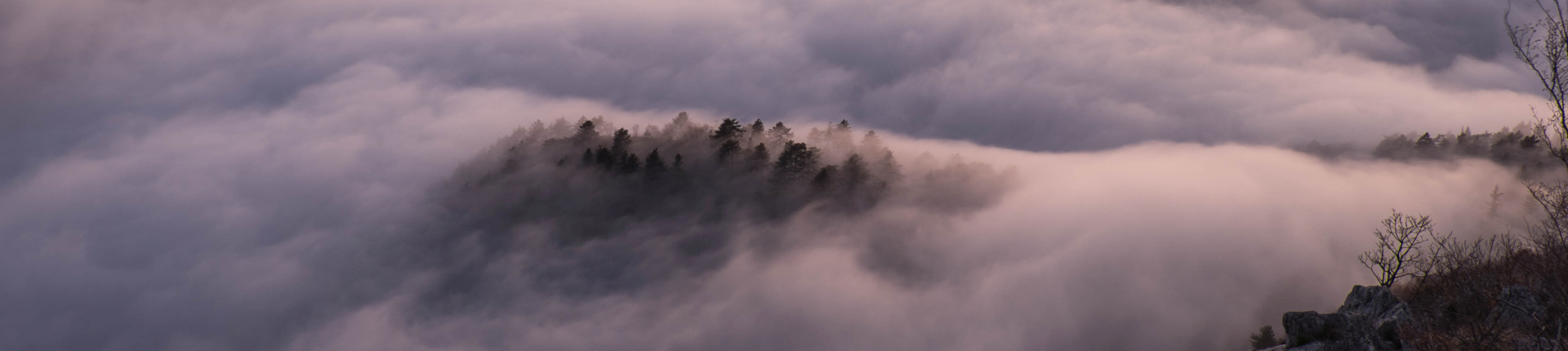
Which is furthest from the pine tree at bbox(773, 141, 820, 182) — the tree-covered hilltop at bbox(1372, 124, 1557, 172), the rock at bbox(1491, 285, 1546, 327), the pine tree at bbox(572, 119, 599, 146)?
the tree-covered hilltop at bbox(1372, 124, 1557, 172)

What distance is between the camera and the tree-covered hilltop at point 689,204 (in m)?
123

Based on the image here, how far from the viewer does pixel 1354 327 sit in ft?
85.8

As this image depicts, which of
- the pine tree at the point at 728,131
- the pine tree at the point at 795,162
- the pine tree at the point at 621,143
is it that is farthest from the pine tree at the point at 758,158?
the pine tree at the point at 621,143

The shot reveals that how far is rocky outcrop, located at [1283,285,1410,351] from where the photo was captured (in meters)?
25.7

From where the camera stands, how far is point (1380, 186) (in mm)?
144875

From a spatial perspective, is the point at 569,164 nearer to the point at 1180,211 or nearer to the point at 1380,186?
the point at 1180,211

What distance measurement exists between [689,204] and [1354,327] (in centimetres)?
10794

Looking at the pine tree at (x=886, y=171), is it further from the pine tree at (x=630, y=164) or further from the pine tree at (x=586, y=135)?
the pine tree at (x=586, y=135)

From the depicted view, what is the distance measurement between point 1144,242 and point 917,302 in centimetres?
5333

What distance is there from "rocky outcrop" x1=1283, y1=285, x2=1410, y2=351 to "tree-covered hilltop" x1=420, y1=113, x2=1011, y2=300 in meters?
85.0

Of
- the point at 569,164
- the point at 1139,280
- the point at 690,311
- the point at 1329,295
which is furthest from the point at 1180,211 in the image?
the point at 569,164

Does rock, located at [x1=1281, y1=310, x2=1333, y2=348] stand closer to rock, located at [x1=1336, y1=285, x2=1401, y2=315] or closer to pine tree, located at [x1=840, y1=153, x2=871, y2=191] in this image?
rock, located at [x1=1336, y1=285, x2=1401, y2=315]

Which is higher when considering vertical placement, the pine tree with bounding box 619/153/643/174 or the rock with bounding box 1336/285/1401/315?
the pine tree with bounding box 619/153/643/174

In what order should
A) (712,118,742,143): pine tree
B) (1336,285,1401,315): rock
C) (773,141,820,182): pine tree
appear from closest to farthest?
1. (1336,285,1401,315): rock
2. (773,141,820,182): pine tree
3. (712,118,742,143): pine tree
